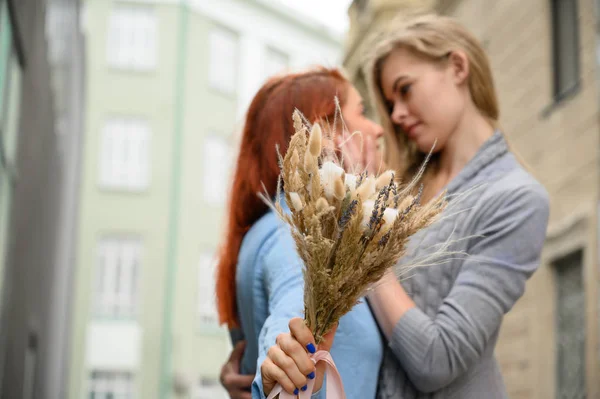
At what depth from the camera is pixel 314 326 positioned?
175 centimetres

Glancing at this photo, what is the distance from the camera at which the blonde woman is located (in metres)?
2.13

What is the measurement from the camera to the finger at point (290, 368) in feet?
5.61

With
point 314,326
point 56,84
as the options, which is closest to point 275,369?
point 314,326

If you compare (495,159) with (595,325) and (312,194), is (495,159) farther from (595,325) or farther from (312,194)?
(595,325)

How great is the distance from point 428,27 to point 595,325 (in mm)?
6127

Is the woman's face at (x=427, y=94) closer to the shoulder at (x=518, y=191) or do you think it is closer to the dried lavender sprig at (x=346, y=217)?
the shoulder at (x=518, y=191)

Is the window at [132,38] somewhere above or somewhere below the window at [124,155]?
above

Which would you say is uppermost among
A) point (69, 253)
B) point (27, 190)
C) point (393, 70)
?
point (393, 70)

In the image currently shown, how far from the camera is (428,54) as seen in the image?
8.46 feet

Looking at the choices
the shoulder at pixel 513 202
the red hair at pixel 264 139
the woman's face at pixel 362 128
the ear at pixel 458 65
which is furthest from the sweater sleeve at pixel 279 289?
the ear at pixel 458 65

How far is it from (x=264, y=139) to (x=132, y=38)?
23.7m

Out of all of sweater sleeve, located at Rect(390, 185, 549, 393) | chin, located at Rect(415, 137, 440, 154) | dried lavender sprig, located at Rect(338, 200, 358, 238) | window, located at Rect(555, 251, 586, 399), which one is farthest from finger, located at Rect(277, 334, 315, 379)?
window, located at Rect(555, 251, 586, 399)

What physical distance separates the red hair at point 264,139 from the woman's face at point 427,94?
0.19 meters

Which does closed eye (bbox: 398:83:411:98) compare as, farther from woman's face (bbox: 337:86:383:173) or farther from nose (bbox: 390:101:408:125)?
woman's face (bbox: 337:86:383:173)
